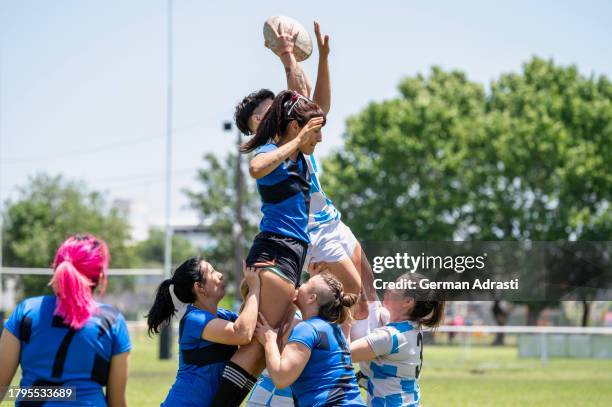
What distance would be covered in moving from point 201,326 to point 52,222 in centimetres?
5511

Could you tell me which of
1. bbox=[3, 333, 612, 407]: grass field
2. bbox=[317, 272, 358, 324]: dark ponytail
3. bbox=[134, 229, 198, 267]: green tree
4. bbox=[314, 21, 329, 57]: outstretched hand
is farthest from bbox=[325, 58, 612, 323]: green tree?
bbox=[134, 229, 198, 267]: green tree

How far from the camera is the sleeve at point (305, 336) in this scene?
527 cm

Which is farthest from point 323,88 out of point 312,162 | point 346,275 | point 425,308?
point 425,308

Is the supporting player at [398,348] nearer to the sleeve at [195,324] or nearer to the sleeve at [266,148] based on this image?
the sleeve at [195,324]

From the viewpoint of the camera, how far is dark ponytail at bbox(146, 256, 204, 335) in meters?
5.92

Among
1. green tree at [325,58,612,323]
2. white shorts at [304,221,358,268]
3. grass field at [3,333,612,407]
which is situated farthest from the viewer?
green tree at [325,58,612,323]

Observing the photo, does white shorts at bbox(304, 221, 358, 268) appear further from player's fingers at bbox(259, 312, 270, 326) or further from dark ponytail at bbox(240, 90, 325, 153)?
dark ponytail at bbox(240, 90, 325, 153)

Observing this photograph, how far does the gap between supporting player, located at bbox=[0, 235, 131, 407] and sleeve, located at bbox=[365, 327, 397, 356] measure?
1.83m

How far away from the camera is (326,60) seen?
7.06 m

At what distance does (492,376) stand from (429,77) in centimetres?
3170

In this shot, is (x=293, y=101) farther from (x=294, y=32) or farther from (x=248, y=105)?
(x=294, y=32)

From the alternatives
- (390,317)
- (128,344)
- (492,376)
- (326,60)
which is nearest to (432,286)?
(390,317)

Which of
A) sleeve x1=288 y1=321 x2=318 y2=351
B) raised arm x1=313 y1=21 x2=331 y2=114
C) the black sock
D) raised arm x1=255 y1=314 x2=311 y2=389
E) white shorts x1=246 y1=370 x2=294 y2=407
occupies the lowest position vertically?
white shorts x1=246 y1=370 x2=294 y2=407

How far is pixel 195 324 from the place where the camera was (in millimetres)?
5777
